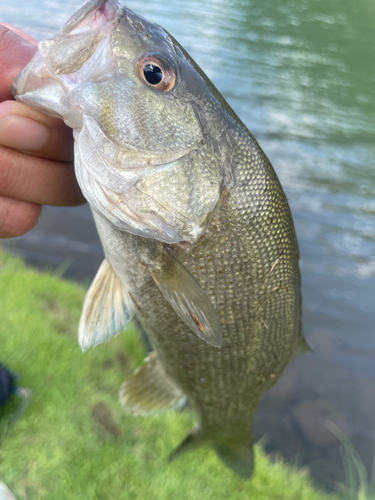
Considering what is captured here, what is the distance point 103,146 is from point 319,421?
3.43m

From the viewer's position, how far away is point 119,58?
1103 millimetres

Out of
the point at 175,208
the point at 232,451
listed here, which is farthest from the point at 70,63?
the point at 232,451

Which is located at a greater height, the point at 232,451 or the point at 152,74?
the point at 152,74

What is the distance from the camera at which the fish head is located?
3.41 ft

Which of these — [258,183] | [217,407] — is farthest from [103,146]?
[217,407]

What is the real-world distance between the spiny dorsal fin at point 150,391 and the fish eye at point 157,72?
4.31ft

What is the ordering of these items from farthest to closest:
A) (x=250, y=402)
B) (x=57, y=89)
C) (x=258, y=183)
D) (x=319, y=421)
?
(x=319, y=421) → (x=250, y=402) → (x=258, y=183) → (x=57, y=89)

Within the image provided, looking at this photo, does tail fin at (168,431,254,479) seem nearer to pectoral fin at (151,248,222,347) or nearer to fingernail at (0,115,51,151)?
pectoral fin at (151,248,222,347)

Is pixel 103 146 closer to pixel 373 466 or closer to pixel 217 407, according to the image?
pixel 217 407

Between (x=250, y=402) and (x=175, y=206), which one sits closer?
(x=175, y=206)

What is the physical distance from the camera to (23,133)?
1.12 metres

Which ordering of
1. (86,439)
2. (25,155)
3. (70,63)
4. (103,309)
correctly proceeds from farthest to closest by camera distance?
(86,439)
(103,309)
(25,155)
(70,63)

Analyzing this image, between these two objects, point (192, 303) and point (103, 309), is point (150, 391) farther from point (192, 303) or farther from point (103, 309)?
point (192, 303)

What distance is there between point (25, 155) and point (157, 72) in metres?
0.52
